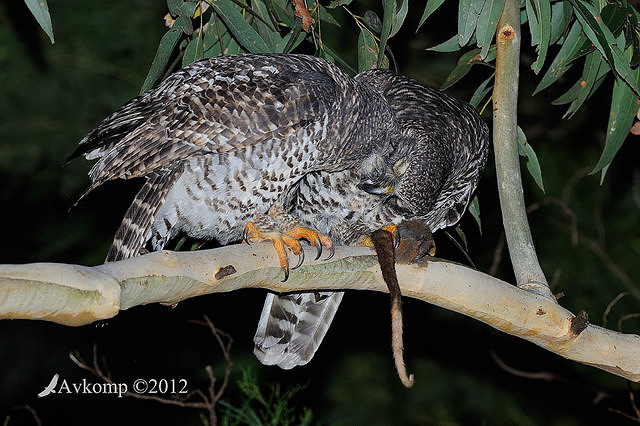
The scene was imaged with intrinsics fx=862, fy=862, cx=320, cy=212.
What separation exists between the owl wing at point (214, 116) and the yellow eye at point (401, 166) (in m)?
0.37

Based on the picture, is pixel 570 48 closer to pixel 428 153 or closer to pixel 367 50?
pixel 428 153

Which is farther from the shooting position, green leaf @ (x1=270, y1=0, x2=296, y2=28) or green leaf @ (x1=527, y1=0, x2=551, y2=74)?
green leaf @ (x1=270, y1=0, x2=296, y2=28)

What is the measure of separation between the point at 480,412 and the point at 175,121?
4.26 meters

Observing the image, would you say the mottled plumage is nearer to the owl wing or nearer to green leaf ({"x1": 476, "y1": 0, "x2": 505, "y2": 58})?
the owl wing

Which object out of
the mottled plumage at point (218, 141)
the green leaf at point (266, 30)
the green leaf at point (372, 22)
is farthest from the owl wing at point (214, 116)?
the green leaf at point (372, 22)

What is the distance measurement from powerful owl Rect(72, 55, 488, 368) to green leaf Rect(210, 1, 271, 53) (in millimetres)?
81

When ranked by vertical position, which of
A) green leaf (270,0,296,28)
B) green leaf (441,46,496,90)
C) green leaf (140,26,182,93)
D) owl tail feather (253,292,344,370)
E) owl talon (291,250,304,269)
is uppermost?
green leaf (140,26,182,93)

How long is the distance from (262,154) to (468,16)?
76 centimetres

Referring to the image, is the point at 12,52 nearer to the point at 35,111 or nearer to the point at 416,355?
the point at 35,111

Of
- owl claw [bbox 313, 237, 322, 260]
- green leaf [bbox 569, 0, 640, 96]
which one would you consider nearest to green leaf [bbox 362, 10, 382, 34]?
green leaf [bbox 569, 0, 640, 96]

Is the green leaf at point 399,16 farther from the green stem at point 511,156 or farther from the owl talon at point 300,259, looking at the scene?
the owl talon at point 300,259

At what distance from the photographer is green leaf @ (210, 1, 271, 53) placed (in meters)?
2.78

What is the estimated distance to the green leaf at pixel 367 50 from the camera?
322 cm

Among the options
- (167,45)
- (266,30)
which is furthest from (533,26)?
(167,45)
